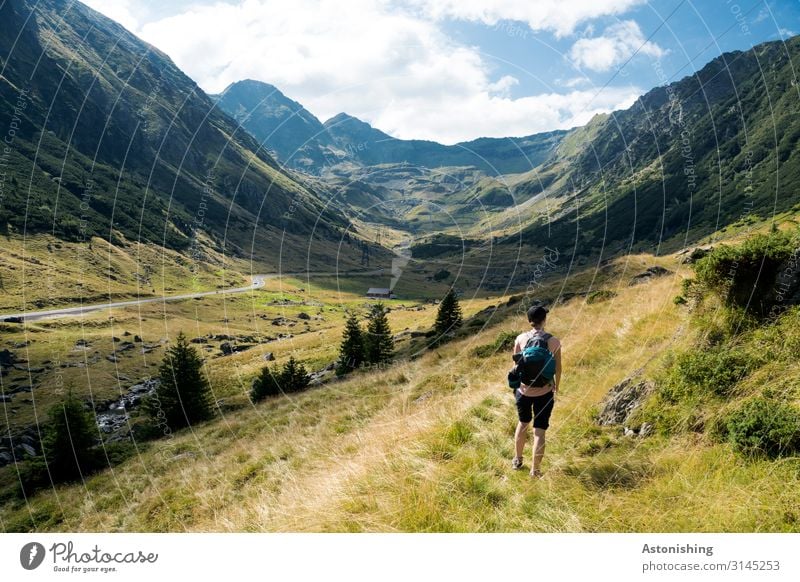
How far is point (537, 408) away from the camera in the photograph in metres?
7.77

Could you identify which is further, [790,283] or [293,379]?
[293,379]

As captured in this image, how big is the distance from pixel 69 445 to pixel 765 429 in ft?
119

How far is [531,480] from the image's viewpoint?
7348mm

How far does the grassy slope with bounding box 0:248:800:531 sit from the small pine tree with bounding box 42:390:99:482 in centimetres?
1010

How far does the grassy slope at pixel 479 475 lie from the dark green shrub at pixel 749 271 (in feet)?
5.04

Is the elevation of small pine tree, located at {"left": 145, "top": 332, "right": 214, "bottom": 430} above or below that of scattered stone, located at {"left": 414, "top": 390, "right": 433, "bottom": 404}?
below

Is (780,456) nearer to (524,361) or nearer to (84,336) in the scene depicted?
(524,361)

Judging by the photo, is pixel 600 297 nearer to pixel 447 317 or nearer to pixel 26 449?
pixel 447 317

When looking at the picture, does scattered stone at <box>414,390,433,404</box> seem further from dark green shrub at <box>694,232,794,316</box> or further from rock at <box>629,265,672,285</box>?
rock at <box>629,265,672,285</box>

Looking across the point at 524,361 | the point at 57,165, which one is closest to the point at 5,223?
the point at 57,165

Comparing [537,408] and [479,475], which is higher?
[537,408]

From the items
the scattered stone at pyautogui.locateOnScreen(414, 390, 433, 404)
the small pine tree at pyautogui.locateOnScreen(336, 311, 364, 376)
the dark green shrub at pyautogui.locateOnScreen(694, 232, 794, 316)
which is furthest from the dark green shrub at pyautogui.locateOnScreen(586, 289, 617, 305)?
the small pine tree at pyautogui.locateOnScreen(336, 311, 364, 376)

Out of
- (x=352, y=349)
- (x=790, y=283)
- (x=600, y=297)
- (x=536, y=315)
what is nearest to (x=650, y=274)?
(x=600, y=297)

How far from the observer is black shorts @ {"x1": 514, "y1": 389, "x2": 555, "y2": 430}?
301 inches
